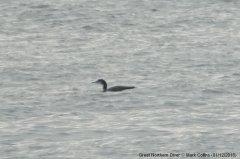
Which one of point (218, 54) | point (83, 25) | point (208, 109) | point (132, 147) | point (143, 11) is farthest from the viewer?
point (143, 11)

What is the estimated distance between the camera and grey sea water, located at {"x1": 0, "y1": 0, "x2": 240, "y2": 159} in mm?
17844

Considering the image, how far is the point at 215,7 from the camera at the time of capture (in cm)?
3819

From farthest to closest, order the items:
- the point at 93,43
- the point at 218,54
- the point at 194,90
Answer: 1. the point at 93,43
2. the point at 218,54
3. the point at 194,90

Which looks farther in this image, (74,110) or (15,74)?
(15,74)

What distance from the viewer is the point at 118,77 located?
25.1 metres

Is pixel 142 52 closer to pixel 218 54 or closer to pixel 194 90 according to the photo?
pixel 218 54

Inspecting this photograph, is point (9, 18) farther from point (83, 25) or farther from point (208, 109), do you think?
point (208, 109)

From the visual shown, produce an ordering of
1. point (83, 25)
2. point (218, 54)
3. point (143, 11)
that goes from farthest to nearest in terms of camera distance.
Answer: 1. point (143, 11)
2. point (83, 25)
3. point (218, 54)

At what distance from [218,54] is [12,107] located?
930cm

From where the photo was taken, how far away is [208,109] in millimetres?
20594

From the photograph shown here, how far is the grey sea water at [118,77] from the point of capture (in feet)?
58.5

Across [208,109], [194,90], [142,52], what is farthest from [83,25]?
[208,109]

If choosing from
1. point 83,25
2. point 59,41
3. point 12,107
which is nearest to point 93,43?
point 59,41

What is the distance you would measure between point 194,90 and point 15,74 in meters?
5.95
